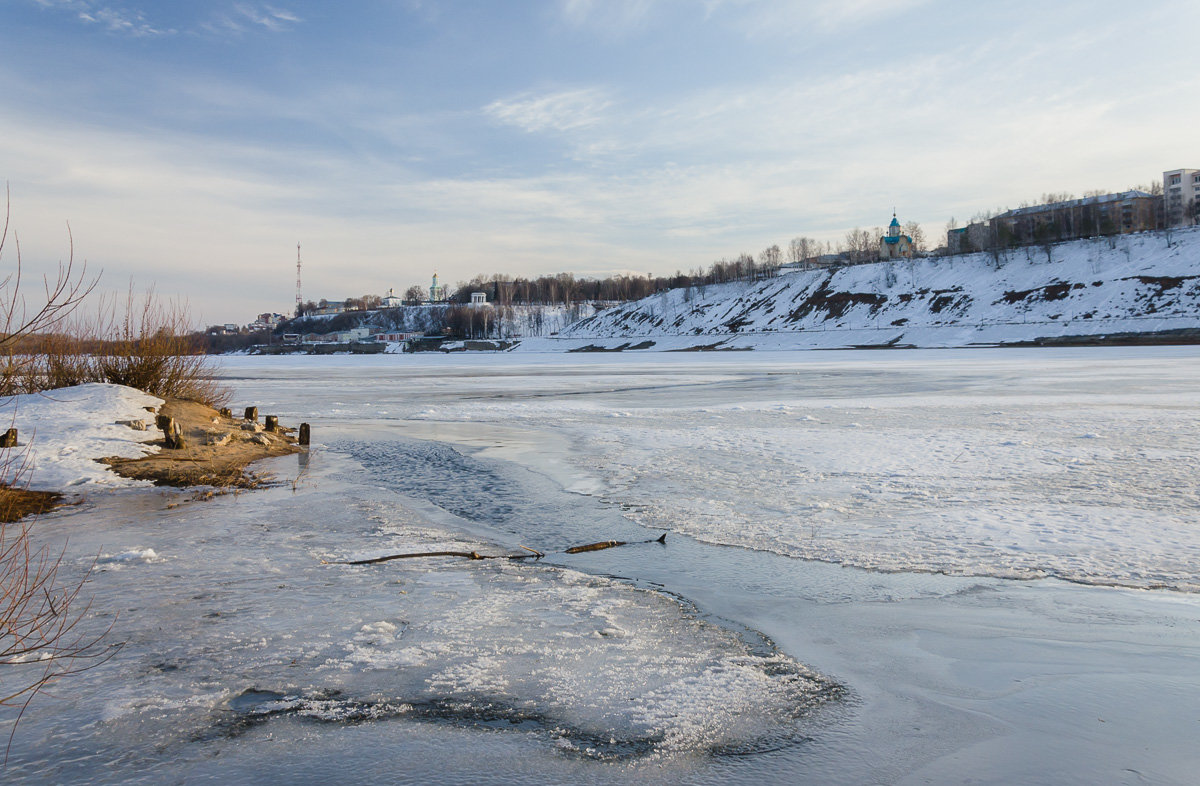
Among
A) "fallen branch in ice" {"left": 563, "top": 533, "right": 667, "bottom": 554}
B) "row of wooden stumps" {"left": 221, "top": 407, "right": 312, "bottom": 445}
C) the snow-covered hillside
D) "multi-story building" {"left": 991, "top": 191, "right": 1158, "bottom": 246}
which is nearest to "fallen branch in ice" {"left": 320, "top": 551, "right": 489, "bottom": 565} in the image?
"fallen branch in ice" {"left": 563, "top": 533, "right": 667, "bottom": 554}

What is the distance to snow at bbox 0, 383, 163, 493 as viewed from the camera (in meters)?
9.55

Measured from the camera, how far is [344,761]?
3.10m

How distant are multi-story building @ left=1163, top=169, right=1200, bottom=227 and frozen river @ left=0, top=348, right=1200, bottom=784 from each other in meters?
113

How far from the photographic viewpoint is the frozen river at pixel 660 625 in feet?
10.4

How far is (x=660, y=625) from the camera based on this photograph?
469 cm

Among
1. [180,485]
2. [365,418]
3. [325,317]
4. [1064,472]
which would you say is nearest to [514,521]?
[180,485]

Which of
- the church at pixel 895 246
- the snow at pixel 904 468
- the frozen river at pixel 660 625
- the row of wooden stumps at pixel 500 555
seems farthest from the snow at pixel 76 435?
the church at pixel 895 246

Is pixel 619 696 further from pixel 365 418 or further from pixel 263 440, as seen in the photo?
pixel 365 418

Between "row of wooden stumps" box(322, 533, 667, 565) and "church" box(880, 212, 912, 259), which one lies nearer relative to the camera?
"row of wooden stumps" box(322, 533, 667, 565)

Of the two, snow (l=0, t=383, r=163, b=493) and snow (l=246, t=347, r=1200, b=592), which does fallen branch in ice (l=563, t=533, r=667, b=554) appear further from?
snow (l=0, t=383, r=163, b=493)

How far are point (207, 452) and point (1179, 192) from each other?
12625 cm

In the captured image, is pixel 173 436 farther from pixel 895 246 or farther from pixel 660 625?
pixel 895 246

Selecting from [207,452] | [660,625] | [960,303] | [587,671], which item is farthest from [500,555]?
[960,303]

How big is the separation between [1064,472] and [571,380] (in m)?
23.1
